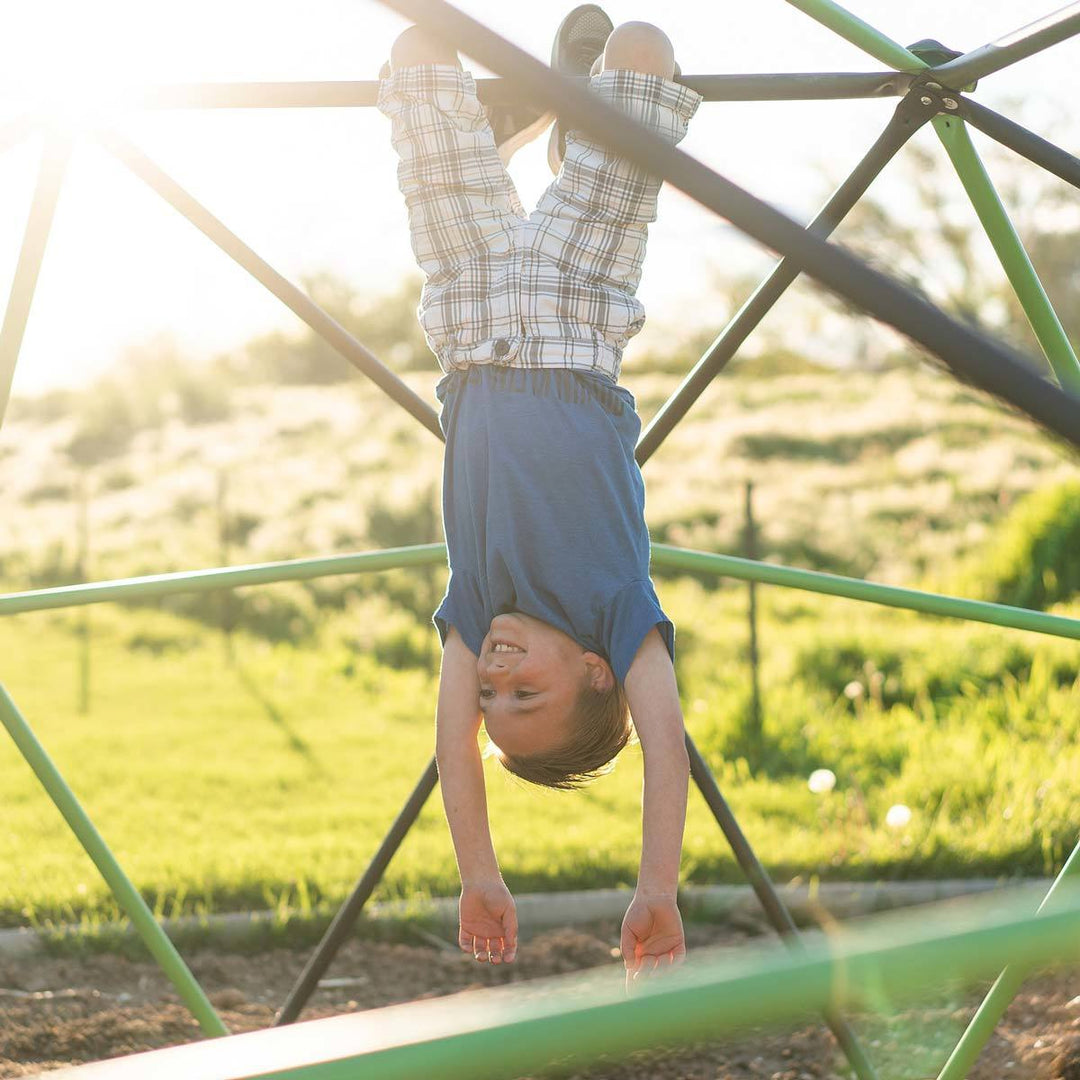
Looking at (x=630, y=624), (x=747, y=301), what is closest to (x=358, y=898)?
(x=630, y=624)

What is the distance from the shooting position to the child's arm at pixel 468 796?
7.87ft

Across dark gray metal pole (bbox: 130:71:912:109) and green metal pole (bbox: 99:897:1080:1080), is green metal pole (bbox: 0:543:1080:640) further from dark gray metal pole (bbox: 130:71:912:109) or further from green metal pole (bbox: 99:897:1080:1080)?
green metal pole (bbox: 99:897:1080:1080)

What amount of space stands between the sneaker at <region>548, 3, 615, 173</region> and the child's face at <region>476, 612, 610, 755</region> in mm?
845

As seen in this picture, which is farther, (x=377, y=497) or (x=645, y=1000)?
(x=377, y=497)

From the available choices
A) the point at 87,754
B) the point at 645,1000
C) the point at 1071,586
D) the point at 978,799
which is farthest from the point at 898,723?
the point at 645,1000

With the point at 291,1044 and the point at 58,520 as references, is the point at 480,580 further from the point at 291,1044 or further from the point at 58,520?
the point at 58,520

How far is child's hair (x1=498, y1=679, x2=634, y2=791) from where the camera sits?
2.34 metres

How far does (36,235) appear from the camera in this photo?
2.96 metres

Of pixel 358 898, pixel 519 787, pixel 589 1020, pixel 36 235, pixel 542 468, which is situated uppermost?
pixel 36 235

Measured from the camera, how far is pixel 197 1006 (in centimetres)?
300

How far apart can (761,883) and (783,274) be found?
4.18 ft

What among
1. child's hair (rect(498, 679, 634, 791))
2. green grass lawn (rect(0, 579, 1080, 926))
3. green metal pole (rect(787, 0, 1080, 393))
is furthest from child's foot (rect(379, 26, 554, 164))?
green grass lawn (rect(0, 579, 1080, 926))

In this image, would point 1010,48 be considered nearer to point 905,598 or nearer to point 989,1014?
point 905,598

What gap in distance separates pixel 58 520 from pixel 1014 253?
825 cm
